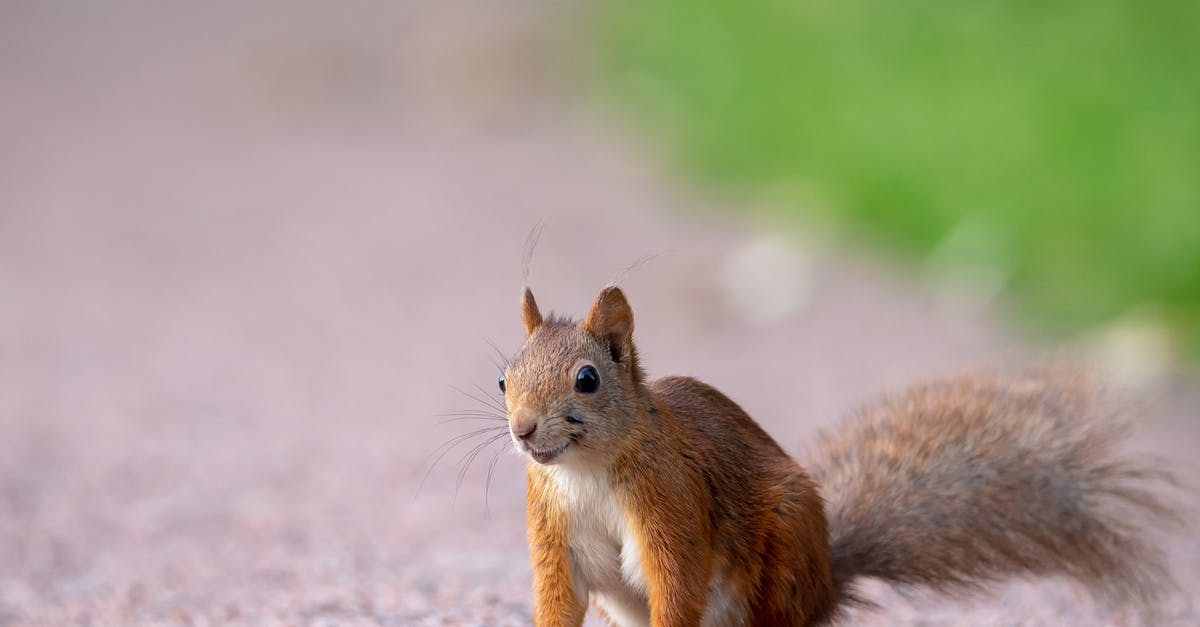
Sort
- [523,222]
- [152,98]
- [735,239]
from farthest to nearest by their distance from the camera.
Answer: [152,98], [523,222], [735,239]

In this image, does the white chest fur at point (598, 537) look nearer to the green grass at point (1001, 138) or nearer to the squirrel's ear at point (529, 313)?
the squirrel's ear at point (529, 313)

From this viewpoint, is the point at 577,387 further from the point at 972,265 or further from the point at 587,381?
the point at 972,265

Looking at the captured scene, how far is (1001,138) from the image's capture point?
282 inches

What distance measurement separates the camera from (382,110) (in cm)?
1250

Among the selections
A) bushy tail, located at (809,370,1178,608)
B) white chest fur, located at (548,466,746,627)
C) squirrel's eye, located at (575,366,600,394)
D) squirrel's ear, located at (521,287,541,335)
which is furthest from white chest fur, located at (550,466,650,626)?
bushy tail, located at (809,370,1178,608)

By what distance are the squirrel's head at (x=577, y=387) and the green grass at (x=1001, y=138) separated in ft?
12.2

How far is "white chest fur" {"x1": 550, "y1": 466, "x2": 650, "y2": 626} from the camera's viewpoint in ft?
8.96

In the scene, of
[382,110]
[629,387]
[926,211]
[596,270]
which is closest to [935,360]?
[926,211]

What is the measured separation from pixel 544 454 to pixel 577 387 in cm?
13

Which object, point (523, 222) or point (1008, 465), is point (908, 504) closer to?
point (1008, 465)

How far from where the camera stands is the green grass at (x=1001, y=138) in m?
6.31

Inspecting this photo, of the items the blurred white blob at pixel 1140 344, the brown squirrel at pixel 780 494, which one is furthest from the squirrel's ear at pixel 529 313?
the blurred white blob at pixel 1140 344

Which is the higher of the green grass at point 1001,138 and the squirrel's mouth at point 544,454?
the green grass at point 1001,138

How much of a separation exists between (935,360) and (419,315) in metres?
2.56
